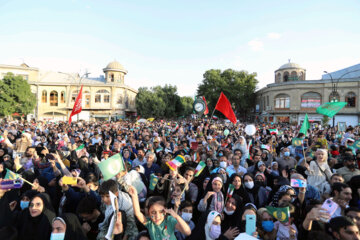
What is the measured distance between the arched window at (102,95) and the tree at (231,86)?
18.8 meters

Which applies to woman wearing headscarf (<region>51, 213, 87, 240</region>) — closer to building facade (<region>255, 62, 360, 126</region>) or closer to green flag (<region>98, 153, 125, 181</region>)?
green flag (<region>98, 153, 125, 181</region>)

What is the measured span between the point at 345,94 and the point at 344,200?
38581 millimetres

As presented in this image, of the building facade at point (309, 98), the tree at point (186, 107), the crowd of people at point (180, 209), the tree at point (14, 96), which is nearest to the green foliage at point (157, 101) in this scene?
the tree at point (186, 107)

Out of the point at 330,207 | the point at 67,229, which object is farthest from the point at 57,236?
the point at 330,207

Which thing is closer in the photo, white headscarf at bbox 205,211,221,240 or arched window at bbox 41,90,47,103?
white headscarf at bbox 205,211,221,240

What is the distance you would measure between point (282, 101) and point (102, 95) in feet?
104

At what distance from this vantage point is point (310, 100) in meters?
34.7

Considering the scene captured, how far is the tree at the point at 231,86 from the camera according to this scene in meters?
42.6

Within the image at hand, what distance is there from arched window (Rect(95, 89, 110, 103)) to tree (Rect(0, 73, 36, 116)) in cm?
991

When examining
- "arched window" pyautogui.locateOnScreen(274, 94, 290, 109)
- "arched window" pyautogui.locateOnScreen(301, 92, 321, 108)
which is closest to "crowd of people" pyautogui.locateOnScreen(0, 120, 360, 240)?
"arched window" pyautogui.locateOnScreen(301, 92, 321, 108)

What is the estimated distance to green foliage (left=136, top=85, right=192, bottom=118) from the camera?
136 feet

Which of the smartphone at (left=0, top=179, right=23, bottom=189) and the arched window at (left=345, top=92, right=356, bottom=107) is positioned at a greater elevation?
the arched window at (left=345, top=92, right=356, bottom=107)

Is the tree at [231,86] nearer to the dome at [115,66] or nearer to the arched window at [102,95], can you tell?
the dome at [115,66]

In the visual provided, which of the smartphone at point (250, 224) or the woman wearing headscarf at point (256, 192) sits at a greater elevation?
the smartphone at point (250, 224)
